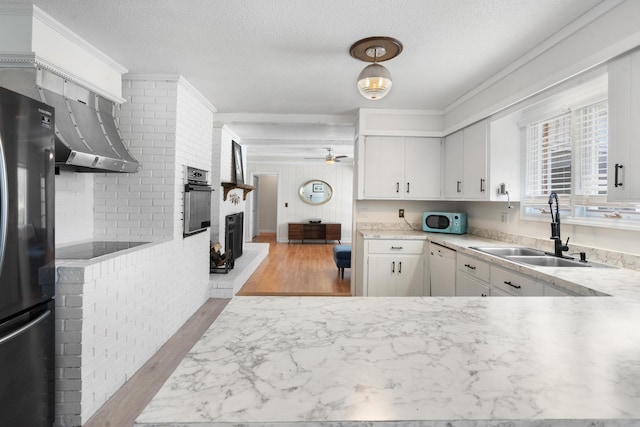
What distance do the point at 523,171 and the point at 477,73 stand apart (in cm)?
102

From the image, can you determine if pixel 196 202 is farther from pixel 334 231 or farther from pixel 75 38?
pixel 334 231

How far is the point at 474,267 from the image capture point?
2.53 meters

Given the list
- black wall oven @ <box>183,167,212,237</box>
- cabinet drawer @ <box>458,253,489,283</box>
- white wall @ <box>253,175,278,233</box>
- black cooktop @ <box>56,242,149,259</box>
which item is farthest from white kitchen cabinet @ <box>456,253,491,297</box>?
white wall @ <box>253,175,278,233</box>

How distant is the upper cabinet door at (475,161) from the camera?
9.95 ft

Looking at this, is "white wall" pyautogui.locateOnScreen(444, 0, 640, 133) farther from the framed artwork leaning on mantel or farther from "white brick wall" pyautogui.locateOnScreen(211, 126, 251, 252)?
the framed artwork leaning on mantel

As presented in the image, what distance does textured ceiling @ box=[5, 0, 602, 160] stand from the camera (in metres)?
1.83

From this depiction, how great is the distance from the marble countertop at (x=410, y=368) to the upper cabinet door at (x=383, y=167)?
2.79 meters

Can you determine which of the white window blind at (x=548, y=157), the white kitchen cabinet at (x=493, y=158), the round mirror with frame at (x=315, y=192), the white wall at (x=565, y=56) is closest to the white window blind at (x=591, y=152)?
the white window blind at (x=548, y=157)

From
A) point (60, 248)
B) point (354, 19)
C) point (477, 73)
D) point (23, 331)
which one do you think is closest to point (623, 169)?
point (477, 73)

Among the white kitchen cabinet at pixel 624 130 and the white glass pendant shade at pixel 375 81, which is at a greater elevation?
the white glass pendant shade at pixel 375 81

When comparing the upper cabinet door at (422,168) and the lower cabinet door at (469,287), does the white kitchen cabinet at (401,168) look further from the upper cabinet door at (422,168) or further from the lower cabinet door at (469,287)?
the lower cabinet door at (469,287)

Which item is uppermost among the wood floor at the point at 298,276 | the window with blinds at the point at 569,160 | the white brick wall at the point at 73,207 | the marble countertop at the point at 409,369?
the window with blinds at the point at 569,160

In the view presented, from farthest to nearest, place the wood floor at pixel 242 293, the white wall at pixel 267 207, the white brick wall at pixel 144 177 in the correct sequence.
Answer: the white wall at pixel 267 207, the white brick wall at pixel 144 177, the wood floor at pixel 242 293

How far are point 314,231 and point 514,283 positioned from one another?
671cm
